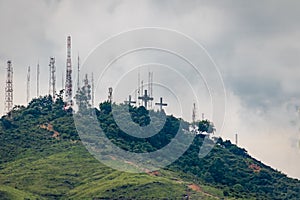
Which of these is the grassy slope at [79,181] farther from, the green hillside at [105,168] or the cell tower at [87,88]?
the cell tower at [87,88]

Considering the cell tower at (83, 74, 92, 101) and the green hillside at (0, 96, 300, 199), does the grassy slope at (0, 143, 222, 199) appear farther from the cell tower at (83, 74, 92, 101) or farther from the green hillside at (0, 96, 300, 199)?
the cell tower at (83, 74, 92, 101)

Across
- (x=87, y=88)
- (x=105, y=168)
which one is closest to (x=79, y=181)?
(x=105, y=168)

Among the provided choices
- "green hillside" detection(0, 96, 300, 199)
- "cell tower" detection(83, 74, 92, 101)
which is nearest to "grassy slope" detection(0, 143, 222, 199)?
"green hillside" detection(0, 96, 300, 199)

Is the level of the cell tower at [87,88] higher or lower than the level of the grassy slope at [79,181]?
higher

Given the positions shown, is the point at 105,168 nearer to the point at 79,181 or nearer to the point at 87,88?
the point at 79,181

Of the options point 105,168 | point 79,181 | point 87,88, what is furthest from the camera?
point 87,88

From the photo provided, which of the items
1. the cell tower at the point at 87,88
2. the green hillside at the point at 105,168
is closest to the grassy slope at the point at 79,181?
the green hillside at the point at 105,168

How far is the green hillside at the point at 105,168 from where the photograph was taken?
105688 millimetres

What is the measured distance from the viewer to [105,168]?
376ft

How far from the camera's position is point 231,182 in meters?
123

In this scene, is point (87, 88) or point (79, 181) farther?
point (87, 88)

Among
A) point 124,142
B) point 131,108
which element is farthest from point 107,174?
point 131,108

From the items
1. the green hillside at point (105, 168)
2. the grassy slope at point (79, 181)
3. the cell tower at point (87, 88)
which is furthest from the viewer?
the cell tower at point (87, 88)

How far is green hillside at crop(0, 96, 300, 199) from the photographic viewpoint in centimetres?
10569
